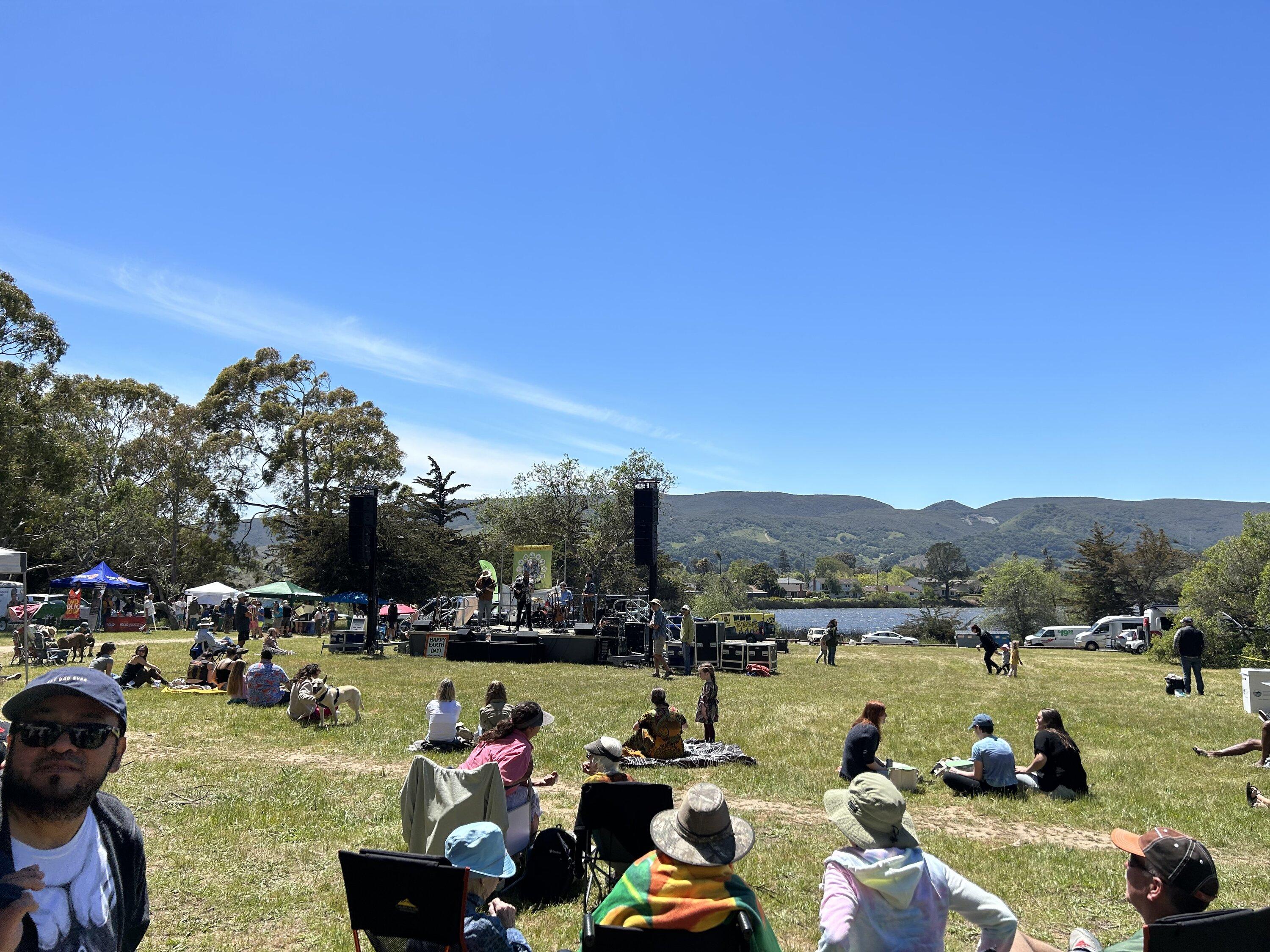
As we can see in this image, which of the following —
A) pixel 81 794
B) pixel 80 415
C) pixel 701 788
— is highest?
pixel 80 415

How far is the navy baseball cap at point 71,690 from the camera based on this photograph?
151 cm

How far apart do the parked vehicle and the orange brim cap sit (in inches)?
1678

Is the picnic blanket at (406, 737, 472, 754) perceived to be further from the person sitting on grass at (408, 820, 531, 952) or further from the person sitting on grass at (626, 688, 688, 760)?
the person sitting on grass at (408, 820, 531, 952)

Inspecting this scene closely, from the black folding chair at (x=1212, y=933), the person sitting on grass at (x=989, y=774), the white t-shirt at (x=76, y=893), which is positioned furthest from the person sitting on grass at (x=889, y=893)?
the person sitting on grass at (x=989, y=774)

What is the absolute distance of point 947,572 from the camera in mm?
185000

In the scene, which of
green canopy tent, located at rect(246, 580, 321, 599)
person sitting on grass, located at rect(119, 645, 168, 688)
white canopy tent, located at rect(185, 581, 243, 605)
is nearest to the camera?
person sitting on grass, located at rect(119, 645, 168, 688)

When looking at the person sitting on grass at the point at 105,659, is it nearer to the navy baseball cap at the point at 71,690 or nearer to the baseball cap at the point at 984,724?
the baseball cap at the point at 984,724

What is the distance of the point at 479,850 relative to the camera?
3488mm

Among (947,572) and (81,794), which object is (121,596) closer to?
(81,794)

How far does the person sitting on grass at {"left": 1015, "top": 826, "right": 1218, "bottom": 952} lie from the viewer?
106 inches

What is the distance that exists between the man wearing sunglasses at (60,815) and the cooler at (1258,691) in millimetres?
14446

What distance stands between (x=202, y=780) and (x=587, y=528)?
4733 cm

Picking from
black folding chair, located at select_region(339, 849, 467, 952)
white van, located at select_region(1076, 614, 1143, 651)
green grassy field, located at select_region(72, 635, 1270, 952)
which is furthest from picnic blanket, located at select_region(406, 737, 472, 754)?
white van, located at select_region(1076, 614, 1143, 651)

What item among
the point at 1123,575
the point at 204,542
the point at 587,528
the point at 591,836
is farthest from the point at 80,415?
the point at 1123,575
